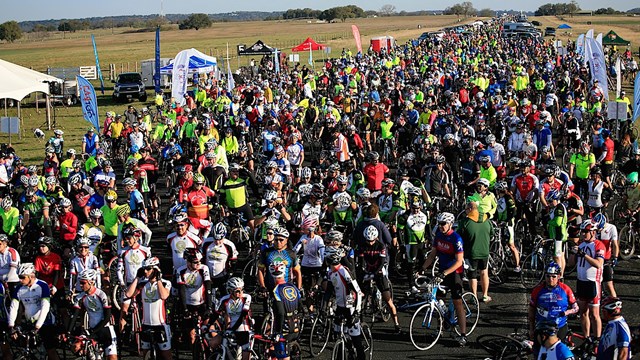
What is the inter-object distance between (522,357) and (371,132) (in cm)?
1458

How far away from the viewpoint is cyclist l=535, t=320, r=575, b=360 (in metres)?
7.15

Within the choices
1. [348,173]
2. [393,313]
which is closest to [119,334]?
[393,313]

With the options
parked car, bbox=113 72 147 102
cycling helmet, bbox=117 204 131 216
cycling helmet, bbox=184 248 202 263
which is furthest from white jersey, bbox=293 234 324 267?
parked car, bbox=113 72 147 102

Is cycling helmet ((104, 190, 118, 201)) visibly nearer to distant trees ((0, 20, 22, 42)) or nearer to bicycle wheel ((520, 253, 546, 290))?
bicycle wheel ((520, 253, 546, 290))

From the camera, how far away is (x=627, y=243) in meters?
14.1

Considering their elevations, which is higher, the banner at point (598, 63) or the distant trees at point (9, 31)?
the distant trees at point (9, 31)

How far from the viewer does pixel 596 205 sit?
14.2 metres

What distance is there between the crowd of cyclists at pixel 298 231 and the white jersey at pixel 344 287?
0.02m

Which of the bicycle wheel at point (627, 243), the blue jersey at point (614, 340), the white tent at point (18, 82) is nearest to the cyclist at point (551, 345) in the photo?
the blue jersey at point (614, 340)

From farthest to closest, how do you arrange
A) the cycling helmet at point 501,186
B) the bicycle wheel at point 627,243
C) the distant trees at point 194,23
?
the distant trees at point 194,23 < the bicycle wheel at point 627,243 < the cycling helmet at point 501,186

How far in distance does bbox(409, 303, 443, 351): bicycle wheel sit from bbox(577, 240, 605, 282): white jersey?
6.30ft

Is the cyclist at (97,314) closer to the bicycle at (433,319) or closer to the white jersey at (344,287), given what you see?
the white jersey at (344,287)

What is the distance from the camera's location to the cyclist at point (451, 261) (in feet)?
33.3

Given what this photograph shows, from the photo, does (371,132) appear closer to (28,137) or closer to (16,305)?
(16,305)
